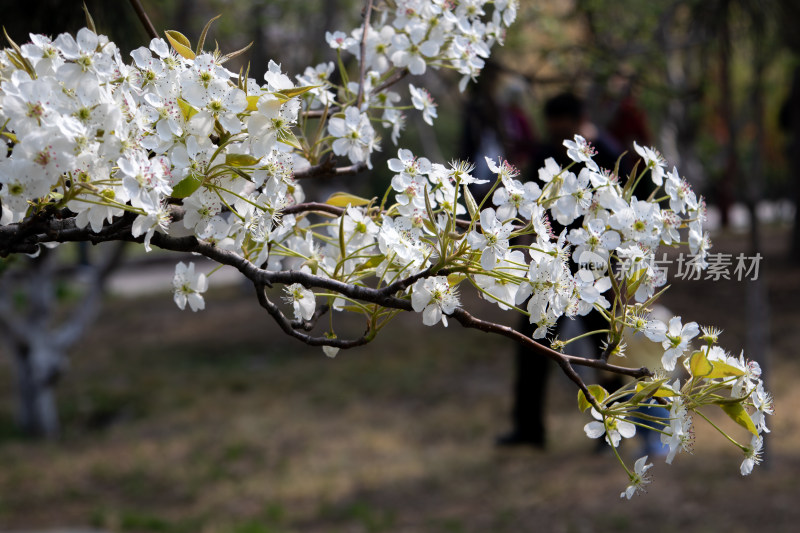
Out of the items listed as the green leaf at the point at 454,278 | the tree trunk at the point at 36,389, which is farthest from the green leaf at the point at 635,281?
the tree trunk at the point at 36,389

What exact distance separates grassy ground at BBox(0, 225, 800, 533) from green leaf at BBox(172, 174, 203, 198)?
315cm

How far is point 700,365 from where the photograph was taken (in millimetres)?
1135

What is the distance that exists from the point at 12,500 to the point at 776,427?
170 inches

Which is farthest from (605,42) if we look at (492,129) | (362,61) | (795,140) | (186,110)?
(186,110)

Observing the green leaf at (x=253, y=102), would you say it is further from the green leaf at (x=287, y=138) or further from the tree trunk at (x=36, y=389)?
the tree trunk at (x=36, y=389)

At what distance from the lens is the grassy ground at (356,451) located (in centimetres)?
414

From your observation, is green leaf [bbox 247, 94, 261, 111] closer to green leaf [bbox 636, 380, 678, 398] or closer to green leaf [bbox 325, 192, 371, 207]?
green leaf [bbox 325, 192, 371, 207]

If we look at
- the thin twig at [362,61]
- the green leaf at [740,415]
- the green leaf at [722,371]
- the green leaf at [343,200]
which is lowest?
the green leaf at [740,415]

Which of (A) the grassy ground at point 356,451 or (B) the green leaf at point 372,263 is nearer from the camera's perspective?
(B) the green leaf at point 372,263

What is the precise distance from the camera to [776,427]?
501 centimetres

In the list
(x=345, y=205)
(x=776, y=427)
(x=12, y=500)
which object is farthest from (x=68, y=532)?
(x=776, y=427)

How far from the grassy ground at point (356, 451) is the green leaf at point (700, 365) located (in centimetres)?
294

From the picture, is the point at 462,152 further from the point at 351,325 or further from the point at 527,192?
the point at 527,192

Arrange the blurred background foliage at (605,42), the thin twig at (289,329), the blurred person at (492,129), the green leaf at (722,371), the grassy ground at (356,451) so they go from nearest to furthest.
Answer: the green leaf at (722,371) → the thin twig at (289,329) → the blurred background foliage at (605,42) → the grassy ground at (356,451) → the blurred person at (492,129)
